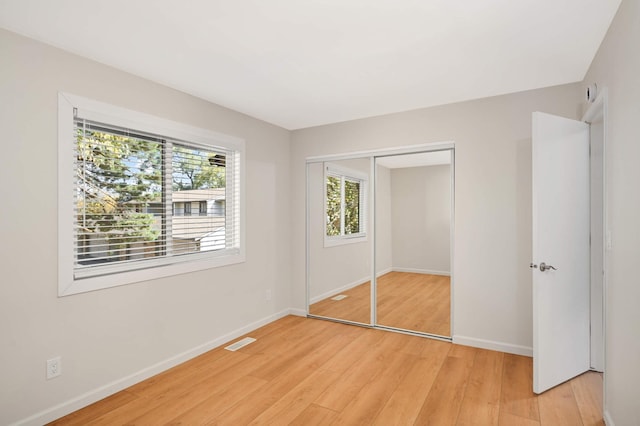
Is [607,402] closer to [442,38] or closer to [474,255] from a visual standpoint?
[474,255]

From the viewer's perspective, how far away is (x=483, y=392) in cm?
256

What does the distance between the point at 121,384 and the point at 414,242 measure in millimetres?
3025

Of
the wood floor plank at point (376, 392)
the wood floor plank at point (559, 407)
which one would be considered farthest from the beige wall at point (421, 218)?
the wood floor plank at point (559, 407)

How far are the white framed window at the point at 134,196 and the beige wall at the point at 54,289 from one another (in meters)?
0.08

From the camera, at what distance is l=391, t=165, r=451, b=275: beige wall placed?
3.62m

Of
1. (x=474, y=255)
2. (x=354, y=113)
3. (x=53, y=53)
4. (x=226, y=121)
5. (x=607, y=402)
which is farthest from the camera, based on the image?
(x=354, y=113)

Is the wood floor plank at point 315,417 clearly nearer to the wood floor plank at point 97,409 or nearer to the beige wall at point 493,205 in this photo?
the wood floor plank at point 97,409

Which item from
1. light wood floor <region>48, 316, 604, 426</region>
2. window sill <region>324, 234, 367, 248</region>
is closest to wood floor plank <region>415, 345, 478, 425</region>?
light wood floor <region>48, 316, 604, 426</region>

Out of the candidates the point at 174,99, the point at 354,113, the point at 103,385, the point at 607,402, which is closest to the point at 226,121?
the point at 174,99

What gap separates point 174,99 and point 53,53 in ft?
3.04

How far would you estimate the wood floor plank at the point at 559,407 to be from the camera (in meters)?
2.19

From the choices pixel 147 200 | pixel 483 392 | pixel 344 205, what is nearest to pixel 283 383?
pixel 483 392

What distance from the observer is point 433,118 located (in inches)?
143

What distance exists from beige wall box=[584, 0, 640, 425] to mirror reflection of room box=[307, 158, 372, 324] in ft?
7.59
